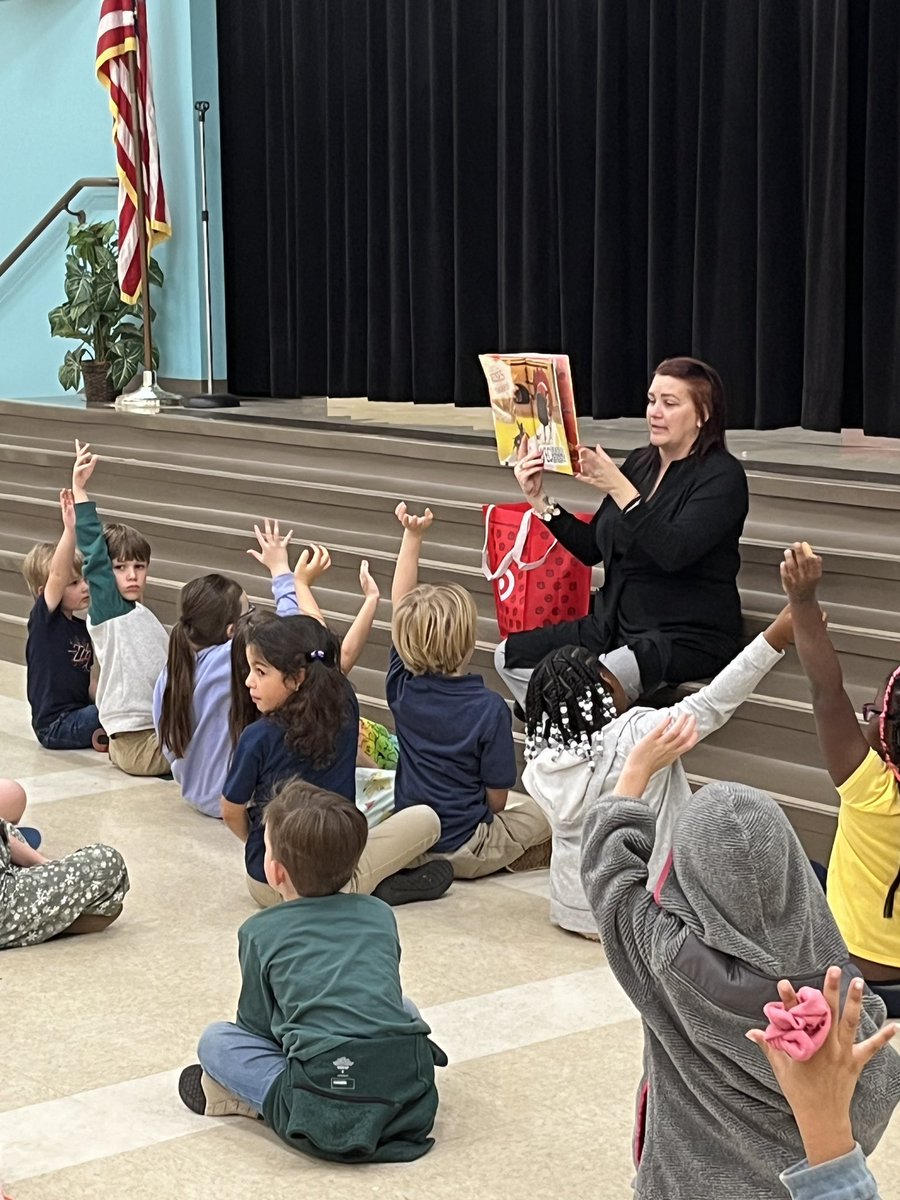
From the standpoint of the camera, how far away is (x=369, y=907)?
3221 millimetres

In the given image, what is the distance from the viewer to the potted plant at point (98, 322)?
10094mm

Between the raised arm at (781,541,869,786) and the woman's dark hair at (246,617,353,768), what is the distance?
1.26m

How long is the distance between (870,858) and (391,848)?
Result: 137cm

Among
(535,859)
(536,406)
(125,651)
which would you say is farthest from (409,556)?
(125,651)

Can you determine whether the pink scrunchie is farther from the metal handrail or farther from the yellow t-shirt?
the metal handrail

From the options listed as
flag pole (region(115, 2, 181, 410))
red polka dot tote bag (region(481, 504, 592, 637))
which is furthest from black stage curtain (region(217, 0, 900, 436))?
red polka dot tote bag (region(481, 504, 592, 637))

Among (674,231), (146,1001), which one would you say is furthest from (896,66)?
(146,1001)

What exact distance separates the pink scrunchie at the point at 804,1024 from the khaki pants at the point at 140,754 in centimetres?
430

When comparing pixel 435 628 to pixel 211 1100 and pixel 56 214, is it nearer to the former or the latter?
pixel 211 1100

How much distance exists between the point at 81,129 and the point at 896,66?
600 cm

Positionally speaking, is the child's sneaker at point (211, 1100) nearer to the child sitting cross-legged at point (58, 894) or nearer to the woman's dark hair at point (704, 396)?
the child sitting cross-legged at point (58, 894)

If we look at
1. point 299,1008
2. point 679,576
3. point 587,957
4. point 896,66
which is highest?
point 896,66

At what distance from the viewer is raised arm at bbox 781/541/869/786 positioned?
3.63 m

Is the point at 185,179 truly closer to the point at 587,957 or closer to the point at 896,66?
the point at 896,66
